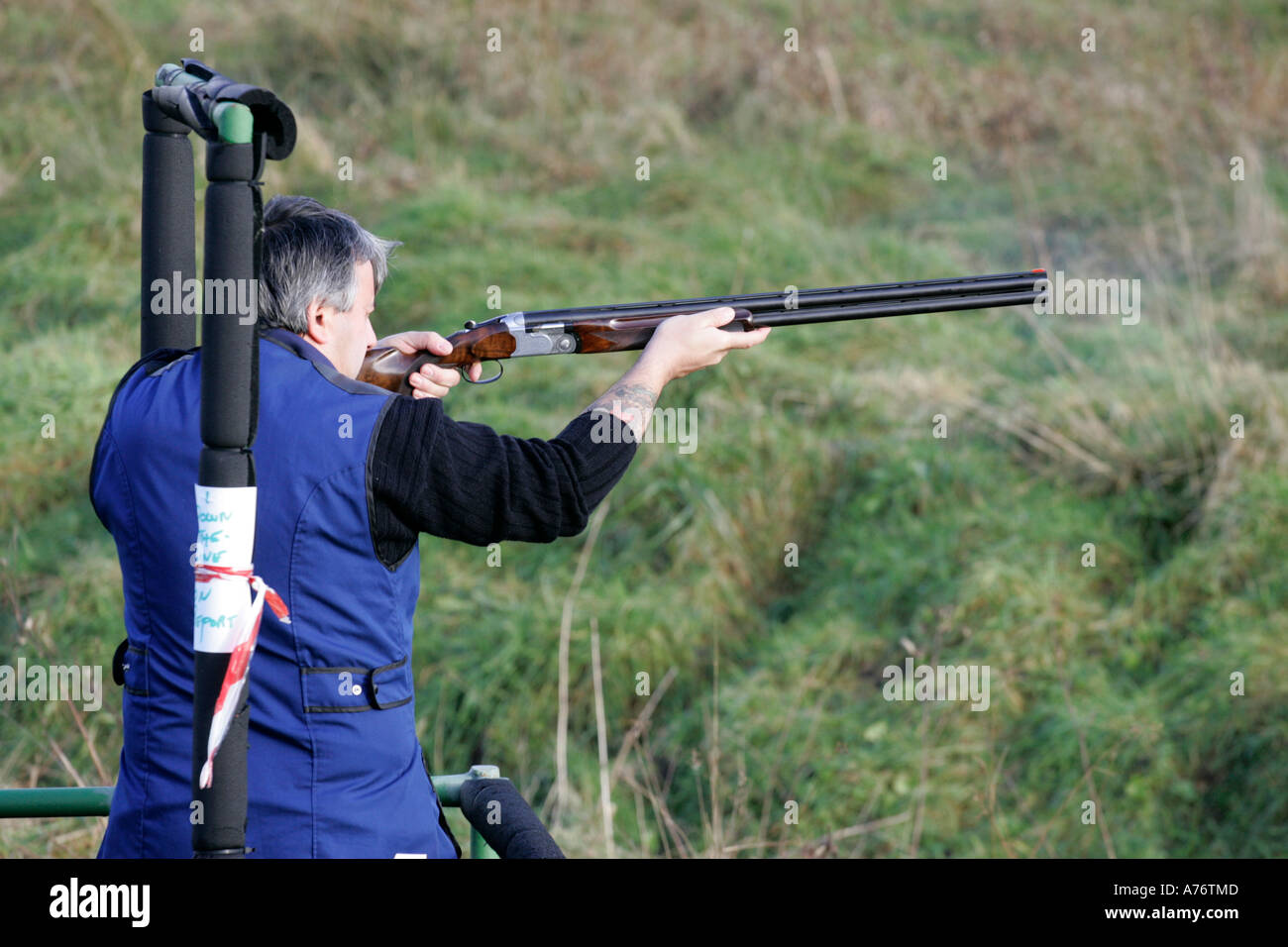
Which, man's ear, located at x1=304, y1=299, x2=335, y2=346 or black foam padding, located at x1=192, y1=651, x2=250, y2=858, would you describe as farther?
man's ear, located at x1=304, y1=299, x2=335, y2=346

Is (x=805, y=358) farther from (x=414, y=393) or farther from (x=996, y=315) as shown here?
(x=414, y=393)

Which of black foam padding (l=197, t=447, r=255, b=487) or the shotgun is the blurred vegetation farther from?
black foam padding (l=197, t=447, r=255, b=487)

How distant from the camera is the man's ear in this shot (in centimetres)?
222

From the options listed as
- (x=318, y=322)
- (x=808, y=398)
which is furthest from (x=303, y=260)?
(x=808, y=398)

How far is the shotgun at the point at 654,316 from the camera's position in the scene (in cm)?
298

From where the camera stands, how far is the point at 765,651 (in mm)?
6043

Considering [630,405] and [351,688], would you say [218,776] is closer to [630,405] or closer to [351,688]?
[351,688]

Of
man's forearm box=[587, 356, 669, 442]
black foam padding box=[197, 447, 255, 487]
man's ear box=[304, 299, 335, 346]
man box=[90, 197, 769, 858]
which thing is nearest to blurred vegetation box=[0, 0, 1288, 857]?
man's forearm box=[587, 356, 669, 442]

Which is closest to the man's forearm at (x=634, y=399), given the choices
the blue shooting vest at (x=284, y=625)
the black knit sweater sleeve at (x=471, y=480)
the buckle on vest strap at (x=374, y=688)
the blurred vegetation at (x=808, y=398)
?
the black knit sweater sleeve at (x=471, y=480)

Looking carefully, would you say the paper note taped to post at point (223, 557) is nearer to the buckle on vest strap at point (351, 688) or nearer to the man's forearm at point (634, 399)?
the buckle on vest strap at point (351, 688)

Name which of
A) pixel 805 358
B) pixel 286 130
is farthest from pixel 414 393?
pixel 805 358

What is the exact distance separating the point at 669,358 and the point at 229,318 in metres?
1.31

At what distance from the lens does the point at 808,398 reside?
7004 mm

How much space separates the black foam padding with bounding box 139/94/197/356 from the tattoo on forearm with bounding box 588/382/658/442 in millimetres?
751
